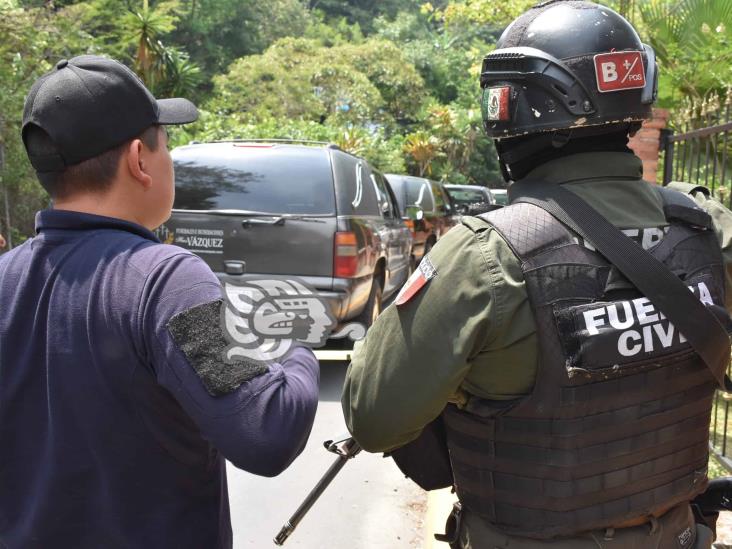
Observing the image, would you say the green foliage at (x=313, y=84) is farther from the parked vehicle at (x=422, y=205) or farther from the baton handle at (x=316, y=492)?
the baton handle at (x=316, y=492)

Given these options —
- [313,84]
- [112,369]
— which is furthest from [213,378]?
[313,84]

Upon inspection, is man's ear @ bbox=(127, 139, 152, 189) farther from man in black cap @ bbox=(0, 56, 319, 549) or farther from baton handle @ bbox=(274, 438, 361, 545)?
baton handle @ bbox=(274, 438, 361, 545)

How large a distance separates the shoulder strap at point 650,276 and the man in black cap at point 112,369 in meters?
0.63

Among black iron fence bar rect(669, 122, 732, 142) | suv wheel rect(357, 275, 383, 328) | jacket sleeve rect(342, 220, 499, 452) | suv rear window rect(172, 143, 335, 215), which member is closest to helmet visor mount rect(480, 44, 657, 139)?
jacket sleeve rect(342, 220, 499, 452)

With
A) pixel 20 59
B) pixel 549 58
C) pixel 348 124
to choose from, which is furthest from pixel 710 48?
pixel 348 124

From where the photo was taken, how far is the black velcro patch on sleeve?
1.31 meters

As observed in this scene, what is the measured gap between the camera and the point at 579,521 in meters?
1.51

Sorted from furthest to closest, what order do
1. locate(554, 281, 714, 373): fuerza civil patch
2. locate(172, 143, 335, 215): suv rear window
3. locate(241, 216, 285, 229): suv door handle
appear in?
locate(172, 143, 335, 215): suv rear window < locate(241, 216, 285, 229): suv door handle < locate(554, 281, 714, 373): fuerza civil patch

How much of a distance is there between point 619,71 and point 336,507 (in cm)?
304

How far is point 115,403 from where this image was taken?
4.54 feet

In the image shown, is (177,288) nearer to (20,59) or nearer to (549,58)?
(549,58)

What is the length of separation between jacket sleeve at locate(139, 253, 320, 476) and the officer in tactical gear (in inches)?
10.2

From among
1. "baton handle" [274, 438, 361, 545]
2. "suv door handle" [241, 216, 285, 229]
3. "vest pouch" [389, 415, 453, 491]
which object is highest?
"vest pouch" [389, 415, 453, 491]

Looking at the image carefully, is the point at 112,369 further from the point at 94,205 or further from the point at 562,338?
the point at 562,338
